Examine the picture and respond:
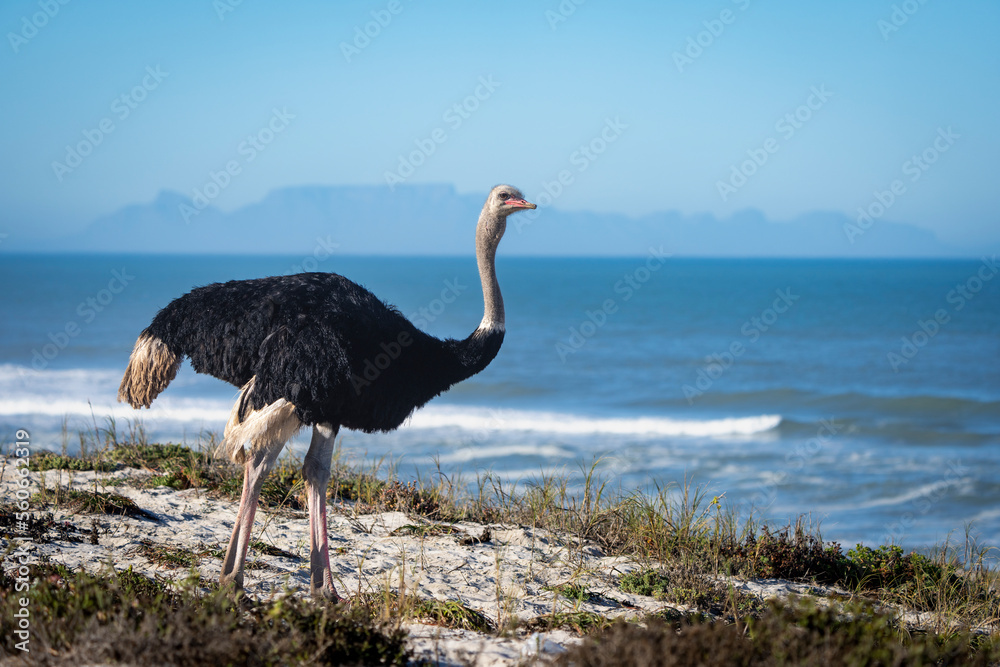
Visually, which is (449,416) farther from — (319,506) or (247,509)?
(247,509)

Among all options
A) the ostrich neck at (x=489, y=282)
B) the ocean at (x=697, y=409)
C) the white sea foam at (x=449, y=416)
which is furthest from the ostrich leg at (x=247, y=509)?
the white sea foam at (x=449, y=416)

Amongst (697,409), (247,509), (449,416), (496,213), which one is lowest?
(247,509)

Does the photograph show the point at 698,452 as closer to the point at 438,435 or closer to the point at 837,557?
the point at 438,435

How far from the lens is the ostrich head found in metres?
5.22

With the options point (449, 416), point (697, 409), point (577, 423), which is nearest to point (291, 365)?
point (449, 416)

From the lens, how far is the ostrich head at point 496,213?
17.1ft

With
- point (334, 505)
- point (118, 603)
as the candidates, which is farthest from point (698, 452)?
point (118, 603)

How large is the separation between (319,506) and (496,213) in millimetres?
1981

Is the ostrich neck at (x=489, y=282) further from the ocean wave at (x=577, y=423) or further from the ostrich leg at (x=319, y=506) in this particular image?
the ocean wave at (x=577, y=423)

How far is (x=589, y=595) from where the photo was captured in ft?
15.3

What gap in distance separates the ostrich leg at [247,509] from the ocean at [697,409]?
1502 mm

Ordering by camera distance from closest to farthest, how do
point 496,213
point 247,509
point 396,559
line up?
point 247,509 < point 396,559 < point 496,213

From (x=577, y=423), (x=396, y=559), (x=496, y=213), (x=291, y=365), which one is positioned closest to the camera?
(x=291, y=365)

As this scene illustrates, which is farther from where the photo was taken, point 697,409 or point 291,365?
point 697,409
